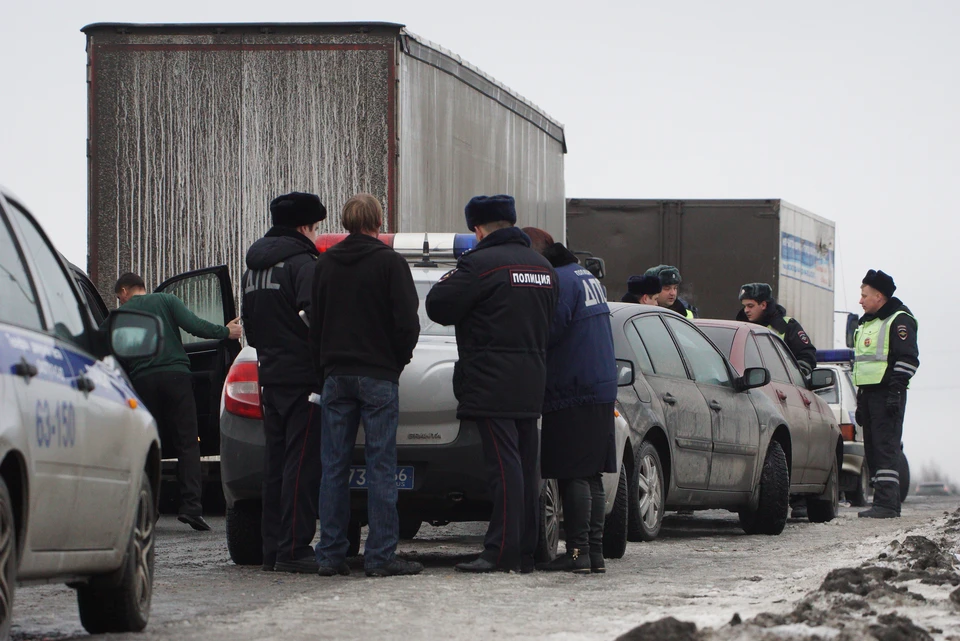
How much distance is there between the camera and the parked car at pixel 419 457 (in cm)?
816

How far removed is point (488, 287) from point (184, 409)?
4.24 m

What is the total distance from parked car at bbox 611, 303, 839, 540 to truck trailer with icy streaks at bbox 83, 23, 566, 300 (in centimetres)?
315

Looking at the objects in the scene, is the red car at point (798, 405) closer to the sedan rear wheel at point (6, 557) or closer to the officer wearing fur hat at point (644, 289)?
the officer wearing fur hat at point (644, 289)

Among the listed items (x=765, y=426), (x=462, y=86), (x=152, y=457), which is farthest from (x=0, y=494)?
(x=462, y=86)

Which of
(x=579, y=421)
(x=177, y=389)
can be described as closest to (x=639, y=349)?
(x=579, y=421)

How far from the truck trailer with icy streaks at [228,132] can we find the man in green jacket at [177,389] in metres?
1.84

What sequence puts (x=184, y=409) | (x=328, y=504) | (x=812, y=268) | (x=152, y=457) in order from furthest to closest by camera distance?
(x=812, y=268)
(x=184, y=409)
(x=328, y=504)
(x=152, y=457)

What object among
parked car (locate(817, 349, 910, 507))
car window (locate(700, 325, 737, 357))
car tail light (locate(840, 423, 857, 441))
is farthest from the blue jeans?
car tail light (locate(840, 423, 857, 441))

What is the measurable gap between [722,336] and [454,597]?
625cm

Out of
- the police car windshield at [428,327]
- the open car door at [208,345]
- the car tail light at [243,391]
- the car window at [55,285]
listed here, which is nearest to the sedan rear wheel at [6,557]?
the car window at [55,285]

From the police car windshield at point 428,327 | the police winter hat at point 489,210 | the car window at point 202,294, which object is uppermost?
the police winter hat at point 489,210

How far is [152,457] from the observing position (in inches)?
245

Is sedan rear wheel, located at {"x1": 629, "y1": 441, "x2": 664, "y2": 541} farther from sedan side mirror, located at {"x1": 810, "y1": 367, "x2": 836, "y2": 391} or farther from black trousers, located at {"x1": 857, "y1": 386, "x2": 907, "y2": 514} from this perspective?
black trousers, located at {"x1": 857, "y1": 386, "x2": 907, "y2": 514}

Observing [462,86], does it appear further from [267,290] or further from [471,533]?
[267,290]
